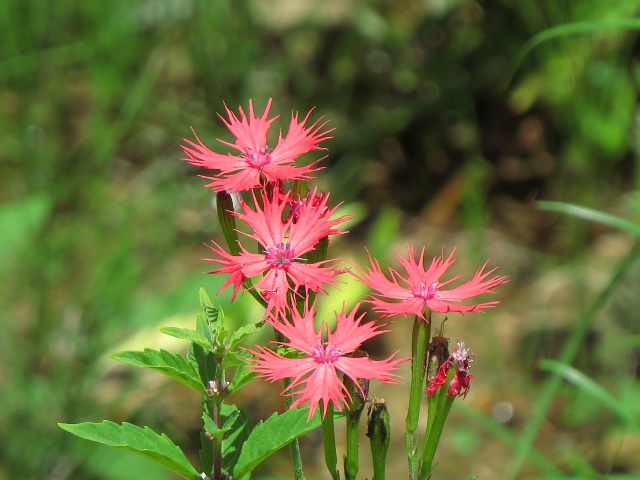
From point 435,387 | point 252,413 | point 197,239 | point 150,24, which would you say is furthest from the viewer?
point 150,24

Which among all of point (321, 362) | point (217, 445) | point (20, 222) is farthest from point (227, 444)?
point (20, 222)

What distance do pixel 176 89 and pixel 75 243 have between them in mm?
876

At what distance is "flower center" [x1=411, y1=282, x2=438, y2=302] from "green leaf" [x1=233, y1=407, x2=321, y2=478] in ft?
0.45

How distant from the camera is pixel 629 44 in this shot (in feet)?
8.76

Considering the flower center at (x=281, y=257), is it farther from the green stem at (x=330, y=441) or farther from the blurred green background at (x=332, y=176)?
the blurred green background at (x=332, y=176)

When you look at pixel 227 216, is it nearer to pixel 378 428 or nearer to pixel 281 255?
pixel 281 255

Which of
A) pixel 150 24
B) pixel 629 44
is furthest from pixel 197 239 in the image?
pixel 629 44

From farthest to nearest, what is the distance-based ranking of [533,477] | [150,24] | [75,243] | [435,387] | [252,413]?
1. [150,24]
2. [75,243]
3. [252,413]
4. [533,477]
5. [435,387]

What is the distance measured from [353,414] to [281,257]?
0.15 metres

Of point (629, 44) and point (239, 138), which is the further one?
point (629, 44)

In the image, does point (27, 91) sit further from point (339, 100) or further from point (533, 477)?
point (533, 477)

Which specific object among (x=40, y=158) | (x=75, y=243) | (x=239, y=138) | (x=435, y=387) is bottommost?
(x=435, y=387)

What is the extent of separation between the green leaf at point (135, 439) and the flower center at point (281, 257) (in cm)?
17

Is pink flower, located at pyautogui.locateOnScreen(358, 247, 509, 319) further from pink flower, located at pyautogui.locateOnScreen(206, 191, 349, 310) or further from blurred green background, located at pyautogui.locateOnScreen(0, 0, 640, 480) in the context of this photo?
blurred green background, located at pyautogui.locateOnScreen(0, 0, 640, 480)
